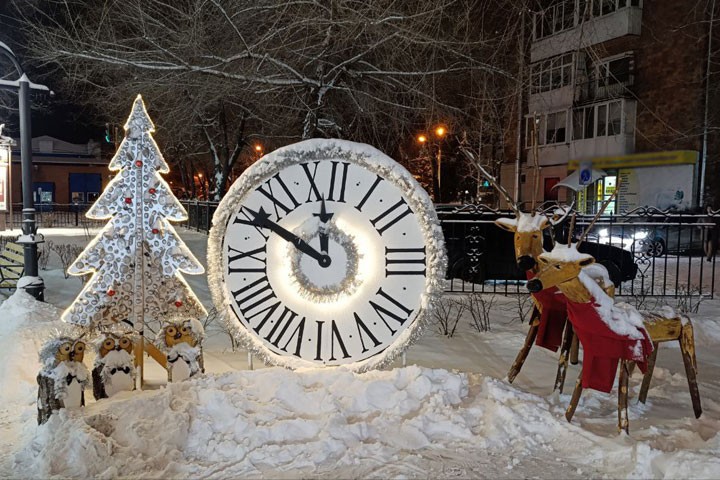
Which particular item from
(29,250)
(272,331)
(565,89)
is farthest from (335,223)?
(565,89)

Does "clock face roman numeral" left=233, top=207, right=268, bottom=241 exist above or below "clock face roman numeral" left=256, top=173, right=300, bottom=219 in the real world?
below

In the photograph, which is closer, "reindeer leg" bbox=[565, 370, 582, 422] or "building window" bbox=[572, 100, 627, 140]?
"reindeer leg" bbox=[565, 370, 582, 422]

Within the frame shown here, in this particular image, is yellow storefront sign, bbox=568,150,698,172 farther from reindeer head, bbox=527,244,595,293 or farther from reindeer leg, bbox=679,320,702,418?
reindeer head, bbox=527,244,595,293

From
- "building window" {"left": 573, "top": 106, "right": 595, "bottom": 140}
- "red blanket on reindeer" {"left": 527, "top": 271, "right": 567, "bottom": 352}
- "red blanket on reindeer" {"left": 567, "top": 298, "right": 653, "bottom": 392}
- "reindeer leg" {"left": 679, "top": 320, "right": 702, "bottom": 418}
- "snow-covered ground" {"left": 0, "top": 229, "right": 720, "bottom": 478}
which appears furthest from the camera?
"building window" {"left": 573, "top": 106, "right": 595, "bottom": 140}

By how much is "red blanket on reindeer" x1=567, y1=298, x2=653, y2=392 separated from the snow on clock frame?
1243 millimetres

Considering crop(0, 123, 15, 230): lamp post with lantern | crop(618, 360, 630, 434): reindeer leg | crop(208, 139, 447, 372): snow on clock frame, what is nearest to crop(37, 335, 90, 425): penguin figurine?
crop(208, 139, 447, 372): snow on clock frame

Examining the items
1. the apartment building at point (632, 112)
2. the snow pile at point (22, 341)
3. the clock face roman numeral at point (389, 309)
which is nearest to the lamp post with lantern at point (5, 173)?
the snow pile at point (22, 341)

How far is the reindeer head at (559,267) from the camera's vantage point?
387 centimetres

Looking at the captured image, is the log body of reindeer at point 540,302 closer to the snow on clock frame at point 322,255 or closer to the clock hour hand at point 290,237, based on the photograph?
the snow on clock frame at point 322,255

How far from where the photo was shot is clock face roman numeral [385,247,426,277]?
4.59 m

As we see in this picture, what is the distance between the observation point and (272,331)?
15.4ft

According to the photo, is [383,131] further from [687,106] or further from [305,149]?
[687,106]

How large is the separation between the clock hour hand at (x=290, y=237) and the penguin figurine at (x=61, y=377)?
1.65m

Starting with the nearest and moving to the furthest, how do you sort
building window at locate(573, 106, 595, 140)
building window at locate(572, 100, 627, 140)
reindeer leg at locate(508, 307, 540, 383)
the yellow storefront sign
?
reindeer leg at locate(508, 307, 540, 383), the yellow storefront sign, building window at locate(572, 100, 627, 140), building window at locate(573, 106, 595, 140)
